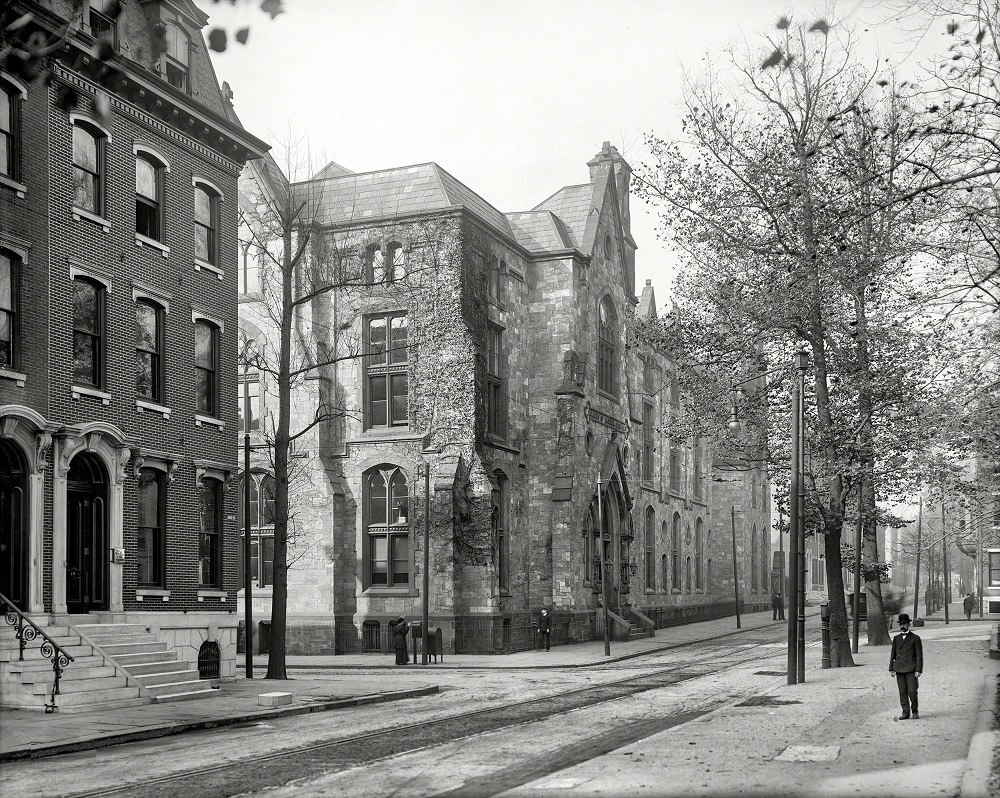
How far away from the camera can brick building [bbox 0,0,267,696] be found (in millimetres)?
22297

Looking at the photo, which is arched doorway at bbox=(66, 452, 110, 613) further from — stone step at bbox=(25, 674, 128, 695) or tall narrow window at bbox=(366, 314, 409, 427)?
tall narrow window at bbox=(366, 314, 409, 427)

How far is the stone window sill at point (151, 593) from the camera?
2509cm

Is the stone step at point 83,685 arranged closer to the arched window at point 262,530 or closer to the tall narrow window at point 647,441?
the arched window at point 262,530

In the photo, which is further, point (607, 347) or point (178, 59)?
point (607, 347)

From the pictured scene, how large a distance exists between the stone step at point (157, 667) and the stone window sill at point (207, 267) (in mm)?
9076

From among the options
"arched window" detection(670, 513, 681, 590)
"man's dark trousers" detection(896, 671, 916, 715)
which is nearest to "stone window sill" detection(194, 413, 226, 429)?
"man's dark trousers" detection(896, 671, 916, 715)

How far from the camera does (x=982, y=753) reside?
1359cm

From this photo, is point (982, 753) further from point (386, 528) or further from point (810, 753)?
point (386, 528)

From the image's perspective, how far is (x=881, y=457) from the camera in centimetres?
2916

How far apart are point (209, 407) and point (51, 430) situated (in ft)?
20.1

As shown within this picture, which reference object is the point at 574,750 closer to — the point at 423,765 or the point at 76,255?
the point at 423,765

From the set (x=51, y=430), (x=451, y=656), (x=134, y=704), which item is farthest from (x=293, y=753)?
(x=451, y=656)

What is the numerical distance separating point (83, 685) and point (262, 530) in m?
21.8

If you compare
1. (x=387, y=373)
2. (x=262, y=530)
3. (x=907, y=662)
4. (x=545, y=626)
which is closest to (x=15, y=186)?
(x=907, y=662)
